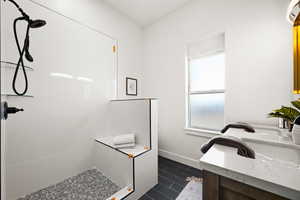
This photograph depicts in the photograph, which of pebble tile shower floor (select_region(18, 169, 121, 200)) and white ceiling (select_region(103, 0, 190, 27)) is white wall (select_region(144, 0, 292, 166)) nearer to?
white ceiling (select_region(103, 0, 190, 27))

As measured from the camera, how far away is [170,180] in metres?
1.69

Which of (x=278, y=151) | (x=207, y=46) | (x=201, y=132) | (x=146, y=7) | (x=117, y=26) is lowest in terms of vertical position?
(x=201, y=132)

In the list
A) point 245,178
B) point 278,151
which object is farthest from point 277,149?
point 245,178

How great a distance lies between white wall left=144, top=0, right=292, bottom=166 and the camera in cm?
140

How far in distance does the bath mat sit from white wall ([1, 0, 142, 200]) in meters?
1.50

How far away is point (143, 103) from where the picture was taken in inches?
64.4

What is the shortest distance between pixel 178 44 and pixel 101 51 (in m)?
1.45

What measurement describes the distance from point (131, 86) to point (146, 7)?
157cm

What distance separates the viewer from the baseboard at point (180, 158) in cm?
199

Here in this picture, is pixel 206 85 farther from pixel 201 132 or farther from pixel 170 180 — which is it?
pixel 170 180

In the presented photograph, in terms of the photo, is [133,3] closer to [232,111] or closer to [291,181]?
[232,111]

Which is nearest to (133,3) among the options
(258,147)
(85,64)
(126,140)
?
(85,64)

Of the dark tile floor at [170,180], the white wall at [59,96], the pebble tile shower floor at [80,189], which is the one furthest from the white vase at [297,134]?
the white wall at [59,96]

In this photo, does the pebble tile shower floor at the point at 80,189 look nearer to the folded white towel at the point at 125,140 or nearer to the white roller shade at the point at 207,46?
the folded white towel at the point at 125,140
